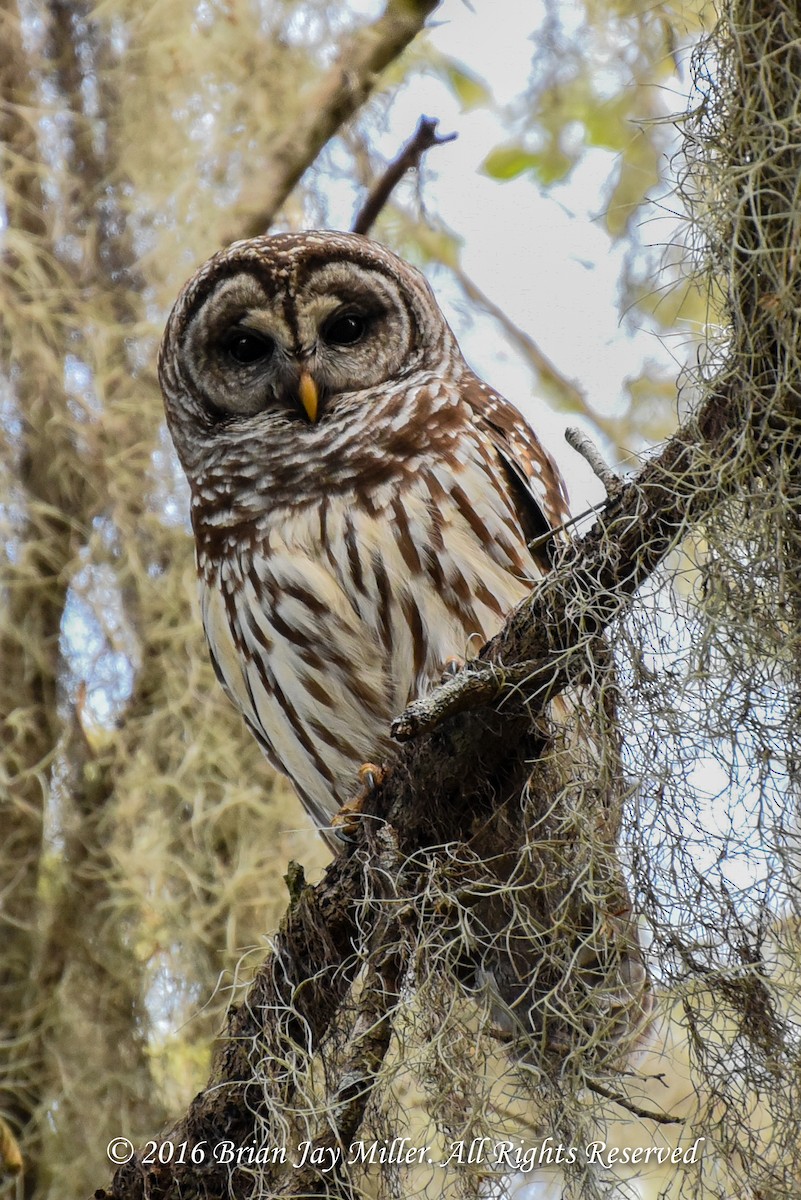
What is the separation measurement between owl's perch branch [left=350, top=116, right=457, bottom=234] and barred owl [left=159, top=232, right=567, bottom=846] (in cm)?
50

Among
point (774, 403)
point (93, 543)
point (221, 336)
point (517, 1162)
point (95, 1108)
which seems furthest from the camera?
point (93, 543)

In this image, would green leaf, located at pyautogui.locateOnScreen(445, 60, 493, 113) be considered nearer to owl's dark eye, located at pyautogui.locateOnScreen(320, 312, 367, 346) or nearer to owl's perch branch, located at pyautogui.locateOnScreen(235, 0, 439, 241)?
owl's perch branch, located at pyautogui.locateOnScreen(235, 0, 439, 241)

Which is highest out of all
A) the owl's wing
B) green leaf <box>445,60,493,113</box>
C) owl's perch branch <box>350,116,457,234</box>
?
green leaf <box>445,60,493,113</box>

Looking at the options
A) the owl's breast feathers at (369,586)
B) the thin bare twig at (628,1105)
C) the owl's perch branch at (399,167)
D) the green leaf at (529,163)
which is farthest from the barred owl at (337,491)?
the green leaf at (529,163)

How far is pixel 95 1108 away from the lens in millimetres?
3641

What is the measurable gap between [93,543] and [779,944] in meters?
2.75

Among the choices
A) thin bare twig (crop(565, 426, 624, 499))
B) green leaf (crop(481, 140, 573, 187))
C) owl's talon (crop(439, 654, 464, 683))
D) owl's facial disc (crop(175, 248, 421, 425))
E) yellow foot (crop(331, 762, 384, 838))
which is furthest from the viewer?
green leaf (crop(481, 140, 573, 187))

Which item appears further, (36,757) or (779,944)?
(36,757)

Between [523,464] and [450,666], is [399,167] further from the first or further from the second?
[450,666]

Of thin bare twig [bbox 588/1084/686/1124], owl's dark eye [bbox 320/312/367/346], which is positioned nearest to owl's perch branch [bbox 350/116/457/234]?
owl's dark eye [bbox 320/312/367/346]

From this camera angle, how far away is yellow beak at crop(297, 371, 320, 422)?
124 inches

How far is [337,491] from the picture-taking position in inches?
118

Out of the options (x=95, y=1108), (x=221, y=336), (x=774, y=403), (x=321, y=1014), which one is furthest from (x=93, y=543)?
(x=774, y=403)

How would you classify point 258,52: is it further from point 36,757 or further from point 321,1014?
point 321,1014
